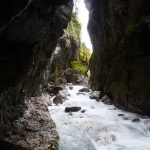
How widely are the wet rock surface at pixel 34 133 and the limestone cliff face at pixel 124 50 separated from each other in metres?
7.76

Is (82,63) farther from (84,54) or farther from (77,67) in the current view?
(77,67)

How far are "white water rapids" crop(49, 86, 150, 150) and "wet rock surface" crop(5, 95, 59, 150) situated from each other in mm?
965

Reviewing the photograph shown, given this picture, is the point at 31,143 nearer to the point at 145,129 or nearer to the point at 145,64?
the point at 145,129

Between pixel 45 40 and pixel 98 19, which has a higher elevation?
pixel 98 19

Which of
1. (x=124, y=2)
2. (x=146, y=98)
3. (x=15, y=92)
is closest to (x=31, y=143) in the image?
(x=15, y=92)

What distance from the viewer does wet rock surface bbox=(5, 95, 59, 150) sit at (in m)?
12.6

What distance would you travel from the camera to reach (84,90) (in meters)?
37.1

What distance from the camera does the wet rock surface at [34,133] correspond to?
12555 mm

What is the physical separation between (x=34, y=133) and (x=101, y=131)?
4.69 metres

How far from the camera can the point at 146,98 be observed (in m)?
19.9

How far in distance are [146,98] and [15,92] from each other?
9501 mm

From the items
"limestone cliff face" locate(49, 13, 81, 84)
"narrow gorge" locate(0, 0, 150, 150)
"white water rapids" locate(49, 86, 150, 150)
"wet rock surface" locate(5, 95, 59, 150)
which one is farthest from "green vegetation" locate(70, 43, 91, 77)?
"wet rock surface" locate(5, 95, 59, 150)

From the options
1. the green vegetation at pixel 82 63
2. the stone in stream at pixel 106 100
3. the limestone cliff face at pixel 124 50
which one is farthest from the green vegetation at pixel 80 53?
the stone in stream at pixel 106 100

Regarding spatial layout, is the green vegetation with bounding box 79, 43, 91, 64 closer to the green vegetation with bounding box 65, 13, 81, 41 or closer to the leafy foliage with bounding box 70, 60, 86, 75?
the leafy foliage with bounding box 70, 60, 86, 75
